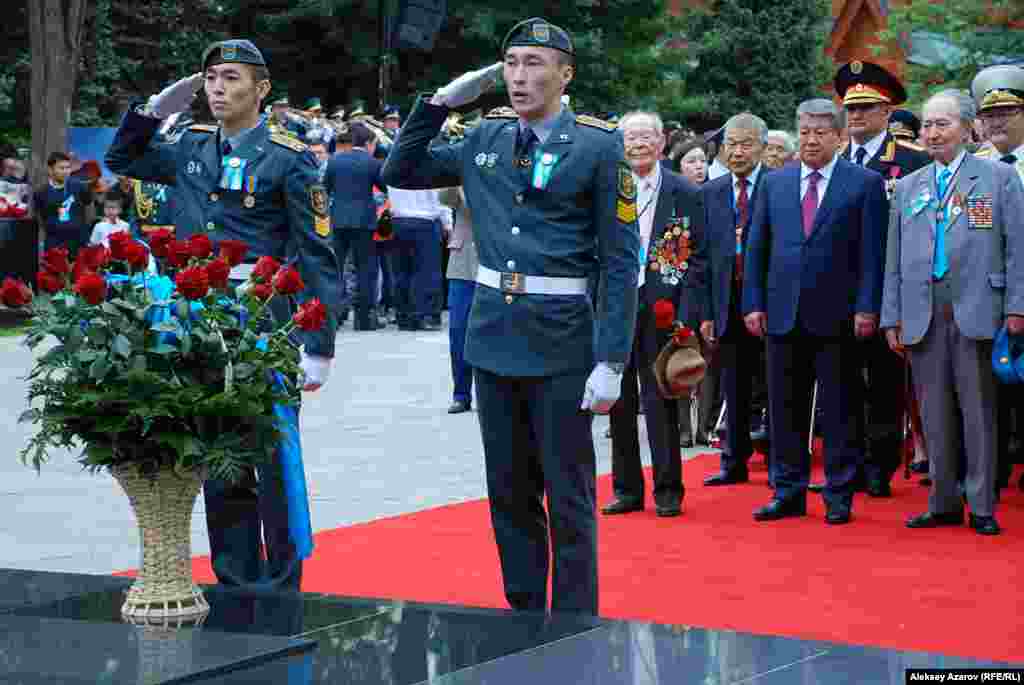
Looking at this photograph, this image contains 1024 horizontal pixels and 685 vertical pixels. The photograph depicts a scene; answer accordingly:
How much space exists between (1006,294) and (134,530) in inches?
164

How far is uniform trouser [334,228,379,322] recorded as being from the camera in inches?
760

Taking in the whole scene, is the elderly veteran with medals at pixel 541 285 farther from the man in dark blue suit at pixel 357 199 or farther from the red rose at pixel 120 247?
the man in dark blue suit at pixel 357 199

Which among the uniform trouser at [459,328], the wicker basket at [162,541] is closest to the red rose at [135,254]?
the wicker basket at [162,541]

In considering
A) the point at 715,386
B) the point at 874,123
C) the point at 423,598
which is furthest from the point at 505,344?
the point at 715,386

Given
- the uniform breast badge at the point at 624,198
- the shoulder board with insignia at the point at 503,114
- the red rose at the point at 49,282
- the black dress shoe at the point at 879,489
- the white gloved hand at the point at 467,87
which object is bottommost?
the black dress shoe at the point at 879,489

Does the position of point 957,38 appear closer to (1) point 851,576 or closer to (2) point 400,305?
(2) point 400,305

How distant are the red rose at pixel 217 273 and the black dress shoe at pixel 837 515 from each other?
453cm

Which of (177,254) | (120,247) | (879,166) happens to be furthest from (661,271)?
(120,247)

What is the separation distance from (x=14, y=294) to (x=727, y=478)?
5765 mm

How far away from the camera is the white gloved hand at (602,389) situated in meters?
5.98

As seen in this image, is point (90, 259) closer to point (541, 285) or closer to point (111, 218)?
point (541, 285)

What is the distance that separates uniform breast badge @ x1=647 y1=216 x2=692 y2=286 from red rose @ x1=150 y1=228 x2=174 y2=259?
4.11m

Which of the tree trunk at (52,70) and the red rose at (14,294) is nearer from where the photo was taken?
the red rose at (14,294)

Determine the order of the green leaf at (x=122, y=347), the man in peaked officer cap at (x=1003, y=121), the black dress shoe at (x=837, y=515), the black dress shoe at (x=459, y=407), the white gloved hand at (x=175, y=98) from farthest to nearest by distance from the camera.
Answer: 1. the black dress shoe at (x=459, y=407)
2. the man in peaked officer cap at (x=1003, y=121)
3. the black dress shoe at (x=837, y=515)
4. the white gloved hand at (x=175, y=98)
5. the green leaf at (x=122, y=347)
